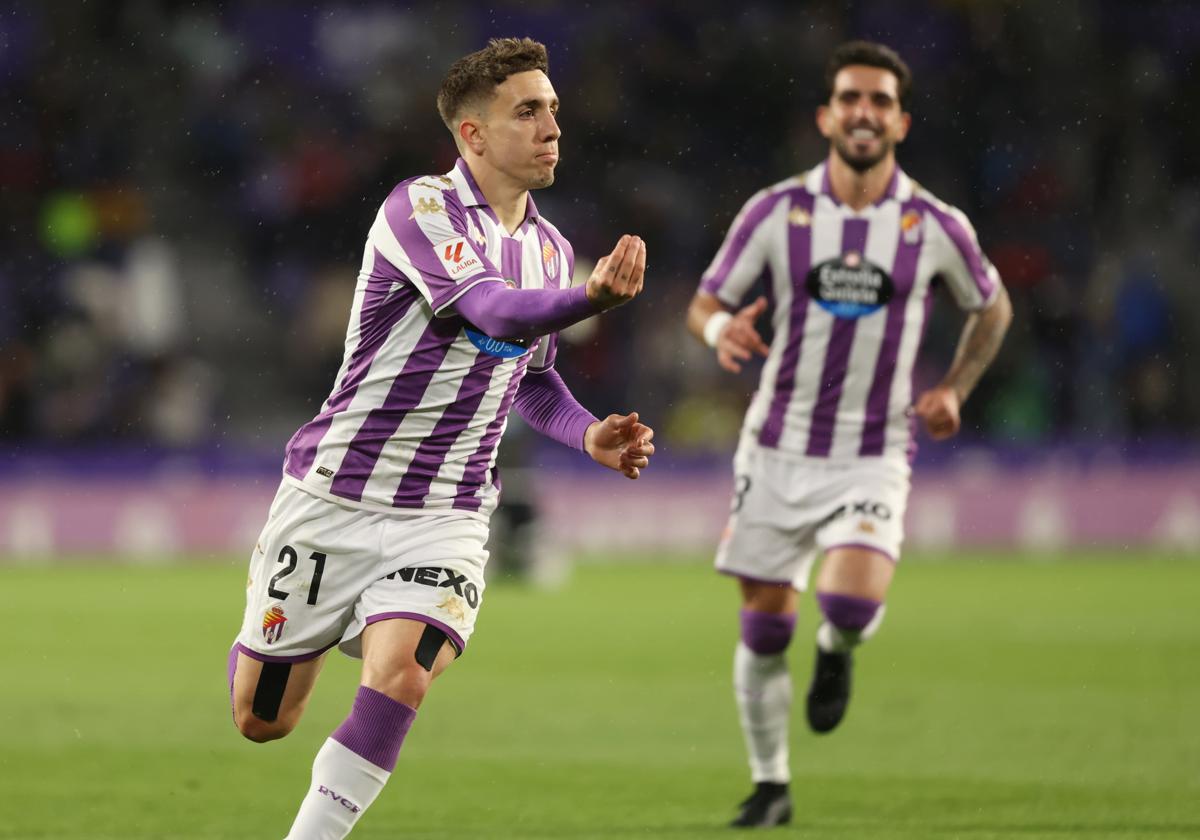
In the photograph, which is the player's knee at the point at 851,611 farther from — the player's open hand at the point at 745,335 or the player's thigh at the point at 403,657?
the player's thigh at the point at 403,657

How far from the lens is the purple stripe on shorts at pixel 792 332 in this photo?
24.8ft

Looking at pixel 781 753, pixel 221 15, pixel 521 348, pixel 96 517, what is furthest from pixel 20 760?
pixel 221 15

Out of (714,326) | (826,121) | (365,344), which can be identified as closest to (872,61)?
(826,121)

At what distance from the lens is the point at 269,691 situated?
5.45 meters

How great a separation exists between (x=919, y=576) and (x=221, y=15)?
9.89m

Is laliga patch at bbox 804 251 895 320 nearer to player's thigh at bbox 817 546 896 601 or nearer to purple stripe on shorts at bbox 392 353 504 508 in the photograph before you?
player's thigh at bbox 817 546 896 601

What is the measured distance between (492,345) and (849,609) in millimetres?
2350

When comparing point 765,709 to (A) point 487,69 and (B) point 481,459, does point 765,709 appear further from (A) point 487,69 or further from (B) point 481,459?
(A) point 487,69

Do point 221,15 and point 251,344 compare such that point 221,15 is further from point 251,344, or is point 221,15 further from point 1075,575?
point 1075,575

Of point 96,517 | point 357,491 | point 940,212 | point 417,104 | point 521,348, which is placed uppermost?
point 417,104

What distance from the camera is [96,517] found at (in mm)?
18094

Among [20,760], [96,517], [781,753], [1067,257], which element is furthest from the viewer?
[1067,257]

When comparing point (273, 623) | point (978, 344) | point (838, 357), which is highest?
point (978, 344)

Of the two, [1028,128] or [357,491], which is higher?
[1028,128]
